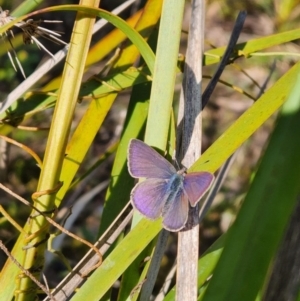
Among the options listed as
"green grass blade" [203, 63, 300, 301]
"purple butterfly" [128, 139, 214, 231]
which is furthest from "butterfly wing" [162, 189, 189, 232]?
"green grass blade" [203, 63, 300, 301]

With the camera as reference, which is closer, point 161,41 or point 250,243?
point 250,243

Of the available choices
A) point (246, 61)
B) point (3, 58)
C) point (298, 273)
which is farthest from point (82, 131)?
point (246, 61)

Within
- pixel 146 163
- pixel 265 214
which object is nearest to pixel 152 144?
pixel 146 163

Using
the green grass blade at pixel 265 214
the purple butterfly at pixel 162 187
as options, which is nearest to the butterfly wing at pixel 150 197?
the purple butterfly at pixel 162 187

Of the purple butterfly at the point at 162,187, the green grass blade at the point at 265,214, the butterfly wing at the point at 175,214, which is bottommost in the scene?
the green grass blade at the point at 265,214

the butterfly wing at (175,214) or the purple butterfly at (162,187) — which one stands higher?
the purple butterfly at (162,187)

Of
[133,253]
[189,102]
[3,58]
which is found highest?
[3,58]

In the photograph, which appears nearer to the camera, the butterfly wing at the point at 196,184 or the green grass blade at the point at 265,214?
the green grass blade at the point at 265,214

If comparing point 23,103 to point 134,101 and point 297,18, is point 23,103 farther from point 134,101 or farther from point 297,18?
point 297,18

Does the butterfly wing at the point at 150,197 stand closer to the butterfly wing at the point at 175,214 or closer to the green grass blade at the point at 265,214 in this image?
the butterfly wing at the point at 175,214
